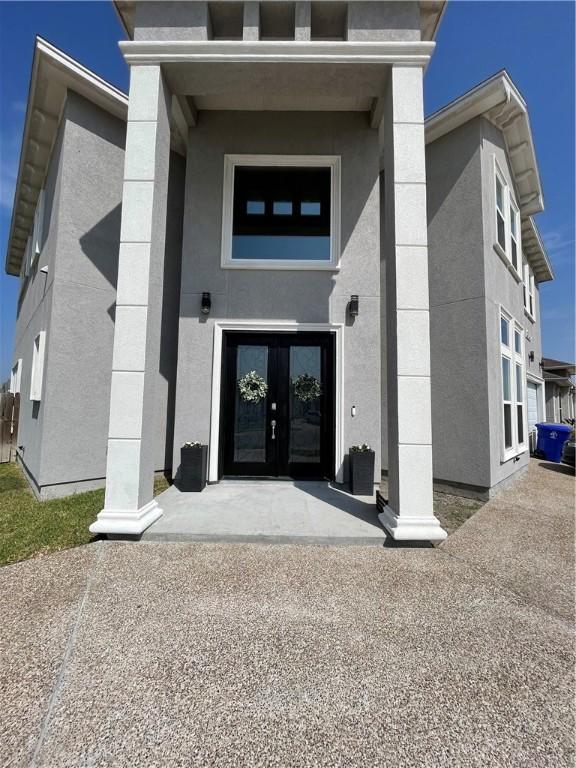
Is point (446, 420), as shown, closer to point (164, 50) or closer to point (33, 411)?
point (164, 50)

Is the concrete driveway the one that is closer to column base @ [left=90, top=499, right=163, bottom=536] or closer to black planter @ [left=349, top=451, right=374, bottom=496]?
column base @ [left=90, top=499, right=163, bottom=536]

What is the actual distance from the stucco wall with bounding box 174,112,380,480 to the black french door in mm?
339

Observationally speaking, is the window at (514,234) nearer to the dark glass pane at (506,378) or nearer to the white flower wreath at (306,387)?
the dark glass pane at (506,378)

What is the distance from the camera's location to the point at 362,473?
5.46 m

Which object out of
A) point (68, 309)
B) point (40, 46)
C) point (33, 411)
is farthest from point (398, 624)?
point (40, 46)

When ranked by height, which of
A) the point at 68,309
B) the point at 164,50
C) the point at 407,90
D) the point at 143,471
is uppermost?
the point at 164,50

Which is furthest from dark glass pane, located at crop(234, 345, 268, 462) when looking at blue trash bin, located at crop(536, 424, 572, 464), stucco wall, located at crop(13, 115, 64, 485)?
blue trash bin, located at crop(536, 424, 572, 464)

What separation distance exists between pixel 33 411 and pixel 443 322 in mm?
8086

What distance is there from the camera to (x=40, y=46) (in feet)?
17.5

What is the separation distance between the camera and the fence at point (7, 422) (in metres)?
8.76

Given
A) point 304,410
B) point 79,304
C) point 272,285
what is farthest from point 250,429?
point 79,304

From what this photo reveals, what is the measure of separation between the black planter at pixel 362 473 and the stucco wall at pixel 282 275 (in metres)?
0.53

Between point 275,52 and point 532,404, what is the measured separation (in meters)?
12.4

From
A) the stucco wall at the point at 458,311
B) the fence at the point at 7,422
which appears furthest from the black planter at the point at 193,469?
the fence at the point at 7,422
